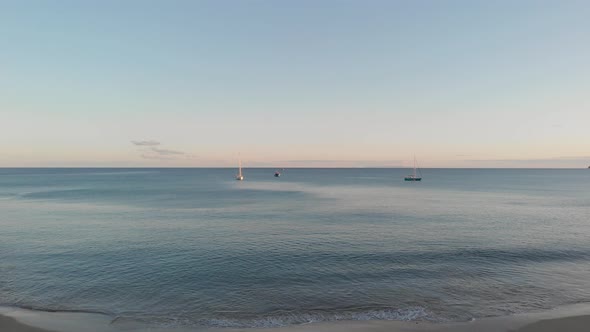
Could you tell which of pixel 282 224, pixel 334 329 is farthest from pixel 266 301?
pixel 282 224

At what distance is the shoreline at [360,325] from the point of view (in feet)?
60.3

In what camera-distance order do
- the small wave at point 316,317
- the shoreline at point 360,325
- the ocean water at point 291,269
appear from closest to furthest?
the shoreline at point 360,325 → the small wave at point 316,317 → the ocean water at point 291,269

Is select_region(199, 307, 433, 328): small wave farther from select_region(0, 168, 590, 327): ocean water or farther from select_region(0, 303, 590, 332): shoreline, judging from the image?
select_region(0, 303, 590, 332): shoreline

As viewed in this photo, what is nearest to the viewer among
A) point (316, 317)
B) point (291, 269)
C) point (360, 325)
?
point (360, 325)

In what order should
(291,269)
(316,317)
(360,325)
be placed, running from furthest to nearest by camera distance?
1. (291,269)
2. (316,317)
3. (360,325)

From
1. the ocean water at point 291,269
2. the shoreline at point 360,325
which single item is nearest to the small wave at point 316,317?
the ocean water at point 291,269

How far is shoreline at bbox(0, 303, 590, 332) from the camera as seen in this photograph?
1838 cm

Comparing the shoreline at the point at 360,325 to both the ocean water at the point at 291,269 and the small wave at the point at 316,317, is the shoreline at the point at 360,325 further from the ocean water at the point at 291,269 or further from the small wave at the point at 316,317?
the ocean water at the point at 291,269

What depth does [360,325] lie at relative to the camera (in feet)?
62.7

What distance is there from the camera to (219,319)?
65.9 feet

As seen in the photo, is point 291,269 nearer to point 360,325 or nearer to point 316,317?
point 316,317

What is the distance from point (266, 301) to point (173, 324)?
605 centimetres

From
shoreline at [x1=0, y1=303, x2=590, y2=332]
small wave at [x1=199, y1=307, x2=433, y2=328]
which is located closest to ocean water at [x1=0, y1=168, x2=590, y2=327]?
small wave at [x1=199, y1=307, x2=433, y2=328]

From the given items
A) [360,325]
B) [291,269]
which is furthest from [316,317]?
[291,269]
